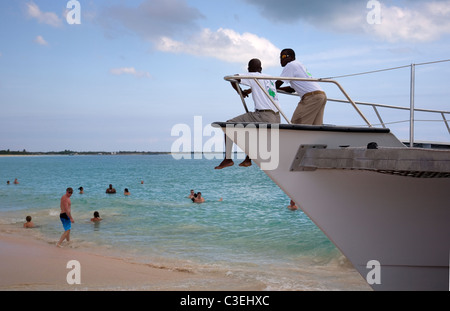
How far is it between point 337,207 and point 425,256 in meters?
1.43

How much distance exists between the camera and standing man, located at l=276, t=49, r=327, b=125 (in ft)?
18.7

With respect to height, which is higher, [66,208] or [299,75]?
[299,75]

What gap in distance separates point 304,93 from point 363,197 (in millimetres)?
1481

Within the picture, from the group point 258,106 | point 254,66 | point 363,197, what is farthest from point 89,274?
point 363,197

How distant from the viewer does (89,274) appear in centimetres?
1136

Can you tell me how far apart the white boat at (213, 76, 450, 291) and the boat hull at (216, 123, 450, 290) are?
0.04 feet

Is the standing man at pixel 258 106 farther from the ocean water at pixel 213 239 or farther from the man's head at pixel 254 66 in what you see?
the ocean water at pixel 213 239

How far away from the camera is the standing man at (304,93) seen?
5.71 m

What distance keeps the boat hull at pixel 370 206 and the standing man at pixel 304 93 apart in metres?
0.51
